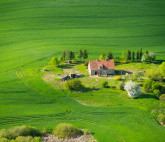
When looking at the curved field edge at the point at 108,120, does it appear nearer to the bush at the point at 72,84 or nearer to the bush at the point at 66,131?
the bush at the point at 66,131

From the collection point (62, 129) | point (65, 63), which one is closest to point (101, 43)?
point (65, 63)

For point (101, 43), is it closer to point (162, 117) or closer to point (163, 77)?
point (163, 77)

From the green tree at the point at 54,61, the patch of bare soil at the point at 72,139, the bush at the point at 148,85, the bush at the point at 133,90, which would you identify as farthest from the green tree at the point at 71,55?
the patch of bare soil at the point at 72,139

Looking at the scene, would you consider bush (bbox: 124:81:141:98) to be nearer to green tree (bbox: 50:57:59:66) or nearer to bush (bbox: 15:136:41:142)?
bush (bbox: 15:136:41:142)

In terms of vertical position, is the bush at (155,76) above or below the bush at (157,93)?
above

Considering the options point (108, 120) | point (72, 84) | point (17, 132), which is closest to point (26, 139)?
point (17, 132)

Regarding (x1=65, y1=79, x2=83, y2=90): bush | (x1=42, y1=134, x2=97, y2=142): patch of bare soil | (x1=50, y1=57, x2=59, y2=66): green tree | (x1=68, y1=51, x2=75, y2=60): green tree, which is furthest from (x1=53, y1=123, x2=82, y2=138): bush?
(x1=68, y1=51, x2=75, y2=60): green tree
